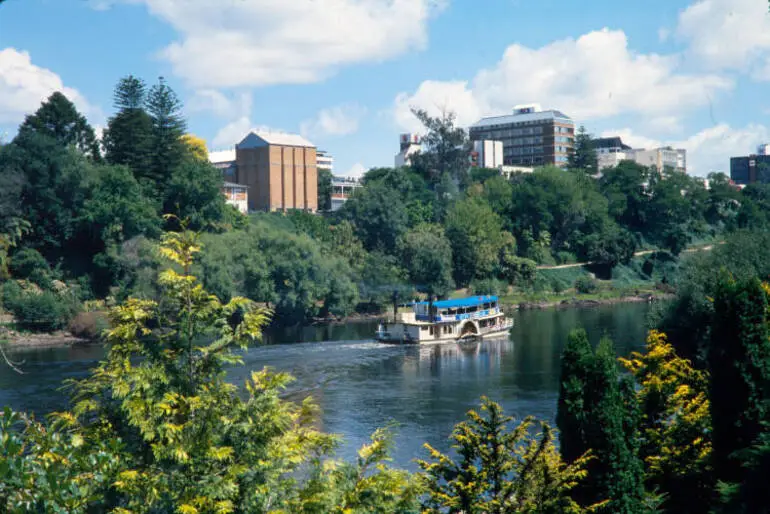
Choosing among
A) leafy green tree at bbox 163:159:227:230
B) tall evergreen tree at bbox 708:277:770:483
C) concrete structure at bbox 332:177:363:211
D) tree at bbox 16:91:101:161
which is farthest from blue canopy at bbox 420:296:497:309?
concrete structure at bbox 332:177:363:211

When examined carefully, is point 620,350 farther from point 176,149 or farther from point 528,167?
point 528,167

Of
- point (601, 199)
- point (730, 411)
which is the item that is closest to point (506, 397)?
point (730, 411)

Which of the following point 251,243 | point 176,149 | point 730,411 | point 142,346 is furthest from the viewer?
Answer: point 176,149

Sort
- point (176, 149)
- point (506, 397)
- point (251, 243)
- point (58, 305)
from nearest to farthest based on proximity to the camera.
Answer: point (506, 397) < point (58, 305) < point (251, 243) < point (176, 149)

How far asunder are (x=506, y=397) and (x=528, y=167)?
76.7 metres

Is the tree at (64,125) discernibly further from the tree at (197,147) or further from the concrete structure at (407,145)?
the concrete structure at (407,145)

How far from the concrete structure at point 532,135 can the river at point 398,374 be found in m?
56.1

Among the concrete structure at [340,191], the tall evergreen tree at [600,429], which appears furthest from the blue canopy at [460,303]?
the concrete structure at [340,191]

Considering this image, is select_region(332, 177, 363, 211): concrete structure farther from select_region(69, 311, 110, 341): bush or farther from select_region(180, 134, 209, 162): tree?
select_region(69, 311, 110, 341): bush

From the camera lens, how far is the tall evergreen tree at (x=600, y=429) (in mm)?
12977

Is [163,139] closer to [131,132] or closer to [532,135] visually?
[131,132]

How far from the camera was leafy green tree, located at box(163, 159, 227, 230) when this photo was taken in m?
54.7

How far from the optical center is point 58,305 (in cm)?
4634

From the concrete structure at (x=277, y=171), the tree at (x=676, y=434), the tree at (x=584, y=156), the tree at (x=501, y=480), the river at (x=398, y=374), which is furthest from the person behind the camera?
the tree at (x=584, y=156)
